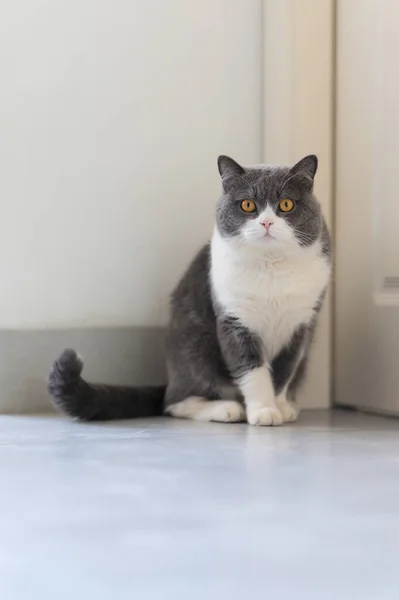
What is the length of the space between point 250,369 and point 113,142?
640 mm

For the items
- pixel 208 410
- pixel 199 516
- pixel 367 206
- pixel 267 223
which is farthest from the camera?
pixel 367 206

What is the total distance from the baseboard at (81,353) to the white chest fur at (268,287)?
33 centimetres

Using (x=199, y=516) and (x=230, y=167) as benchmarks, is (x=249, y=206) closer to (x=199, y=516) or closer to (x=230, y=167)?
(x=230, y=167)

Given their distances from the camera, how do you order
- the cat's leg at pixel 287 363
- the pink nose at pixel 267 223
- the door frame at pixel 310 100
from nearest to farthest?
the pink nose at pixel 267 223, the cat's leg at pixel 287 363, the door frame at pixel 310 100

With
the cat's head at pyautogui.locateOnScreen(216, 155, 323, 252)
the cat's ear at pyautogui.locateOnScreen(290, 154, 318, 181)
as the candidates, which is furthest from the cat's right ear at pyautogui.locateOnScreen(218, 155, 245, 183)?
the cat's ear at pyautogui.locateOnScreen(290, 154, 318, 181)

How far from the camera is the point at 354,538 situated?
809 millimetres

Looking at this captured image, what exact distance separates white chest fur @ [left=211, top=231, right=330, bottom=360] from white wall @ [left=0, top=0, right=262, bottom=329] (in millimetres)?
316

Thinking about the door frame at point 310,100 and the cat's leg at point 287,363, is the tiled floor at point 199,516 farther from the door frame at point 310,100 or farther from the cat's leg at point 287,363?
the door frame at point 310,100

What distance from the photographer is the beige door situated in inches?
69.7

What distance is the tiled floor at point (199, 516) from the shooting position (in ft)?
2.25

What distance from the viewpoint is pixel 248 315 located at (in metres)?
1.65

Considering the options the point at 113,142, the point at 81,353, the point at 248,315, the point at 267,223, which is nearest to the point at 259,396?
the point at 248,315

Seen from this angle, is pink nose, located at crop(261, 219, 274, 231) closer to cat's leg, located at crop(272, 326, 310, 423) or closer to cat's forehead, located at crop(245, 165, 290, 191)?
cat's forehead, located at crop(245, 165, 290, 191)

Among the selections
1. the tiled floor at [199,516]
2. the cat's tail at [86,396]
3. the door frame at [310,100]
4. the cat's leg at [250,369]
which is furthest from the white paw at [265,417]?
the door frame at [310,100]
